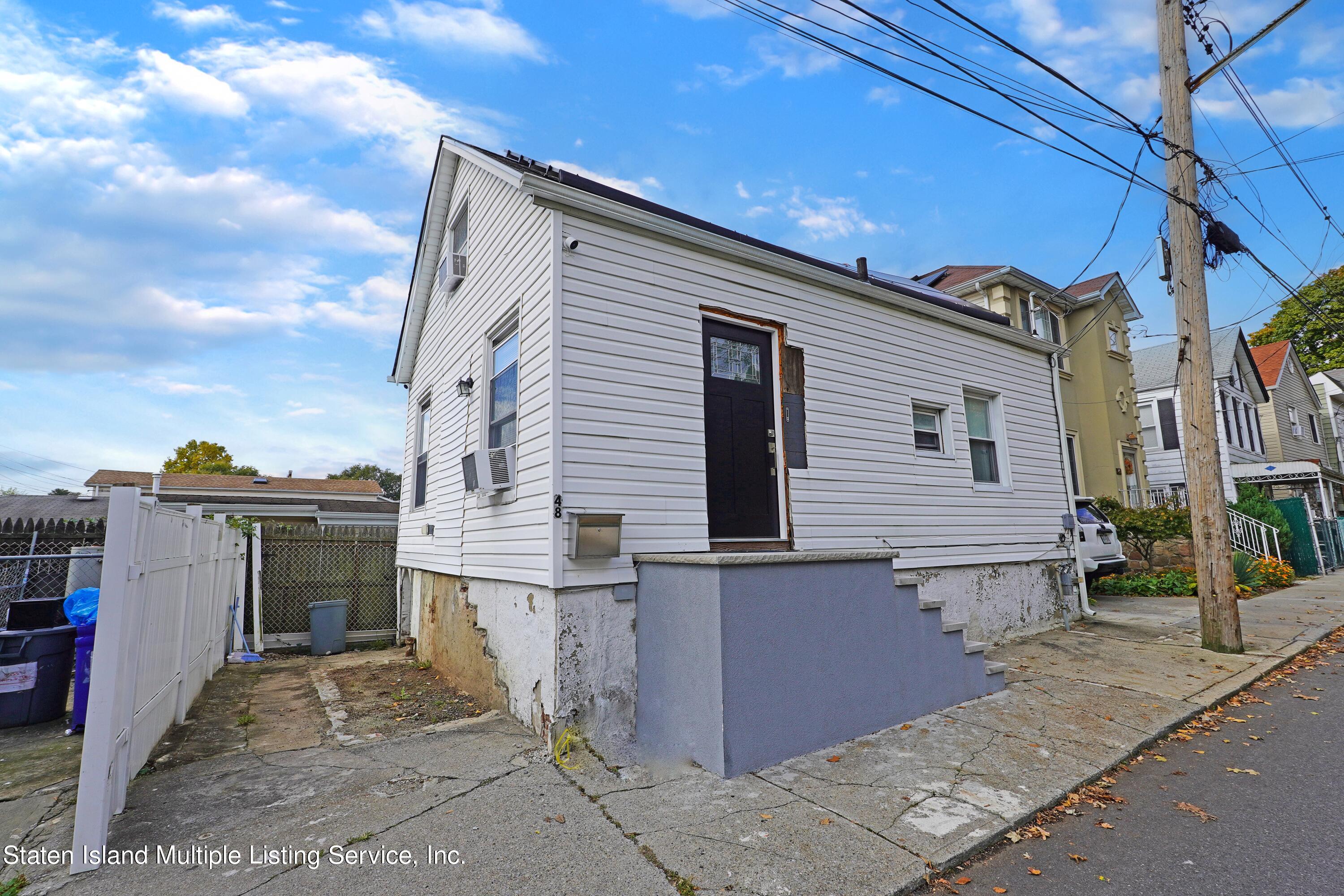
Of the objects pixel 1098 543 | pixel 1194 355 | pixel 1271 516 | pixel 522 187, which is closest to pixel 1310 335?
pixel 1271 516

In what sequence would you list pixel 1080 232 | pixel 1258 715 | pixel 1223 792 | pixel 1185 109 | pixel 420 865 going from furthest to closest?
pixel 1080 232, pixel 1185 109, pixel 1258 715, pixel 1223 792, pixel 420 865

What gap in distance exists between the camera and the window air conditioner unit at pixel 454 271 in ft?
25.0

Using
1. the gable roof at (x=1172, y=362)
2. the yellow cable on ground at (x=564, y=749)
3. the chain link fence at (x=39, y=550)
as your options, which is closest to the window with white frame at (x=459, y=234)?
the chain link fence at (x=39, y=550)

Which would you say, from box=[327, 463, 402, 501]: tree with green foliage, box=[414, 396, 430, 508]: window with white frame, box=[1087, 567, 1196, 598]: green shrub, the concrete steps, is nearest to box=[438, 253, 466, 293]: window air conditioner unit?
box=[414, 396, 430, 508]: window with white frame

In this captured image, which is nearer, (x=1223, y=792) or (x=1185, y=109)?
Result: (x=1223, y=792)

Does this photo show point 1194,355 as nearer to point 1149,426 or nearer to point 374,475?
point 1149,426

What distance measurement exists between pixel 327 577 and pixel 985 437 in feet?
34.3

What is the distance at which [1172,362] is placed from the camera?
21141mm

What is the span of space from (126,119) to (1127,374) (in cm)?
2218

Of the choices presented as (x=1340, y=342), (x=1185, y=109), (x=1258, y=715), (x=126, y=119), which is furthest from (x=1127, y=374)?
(x=1340, y=342)

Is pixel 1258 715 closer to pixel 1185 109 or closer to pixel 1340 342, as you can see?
pixel 1185 109

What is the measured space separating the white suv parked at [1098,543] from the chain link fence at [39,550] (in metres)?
13.8

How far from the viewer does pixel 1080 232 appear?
A: 952cm

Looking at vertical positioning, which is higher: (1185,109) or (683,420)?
(1185,109)
